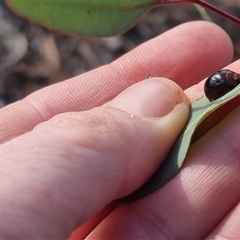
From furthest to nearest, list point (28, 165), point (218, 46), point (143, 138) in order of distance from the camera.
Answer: point (218, 46) < point (143, 138) < point (28, 165)

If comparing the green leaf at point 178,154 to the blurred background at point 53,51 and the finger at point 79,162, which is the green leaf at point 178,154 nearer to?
the finger at point 79,162

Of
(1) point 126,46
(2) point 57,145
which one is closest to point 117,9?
(2) point 57,145

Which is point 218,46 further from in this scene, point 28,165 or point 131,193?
point 28,165

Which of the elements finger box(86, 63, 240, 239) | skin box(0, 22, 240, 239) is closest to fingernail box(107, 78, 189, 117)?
skin box(0, 22, 240, 239)

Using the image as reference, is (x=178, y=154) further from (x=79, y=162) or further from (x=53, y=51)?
(x=53, y=51)

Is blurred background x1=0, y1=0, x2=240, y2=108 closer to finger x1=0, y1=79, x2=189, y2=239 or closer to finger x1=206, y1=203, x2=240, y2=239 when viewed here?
finger x1=0, y1=79, x2=189, y2=239

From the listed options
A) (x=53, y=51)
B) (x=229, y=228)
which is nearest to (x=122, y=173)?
(x=229, y=228)
